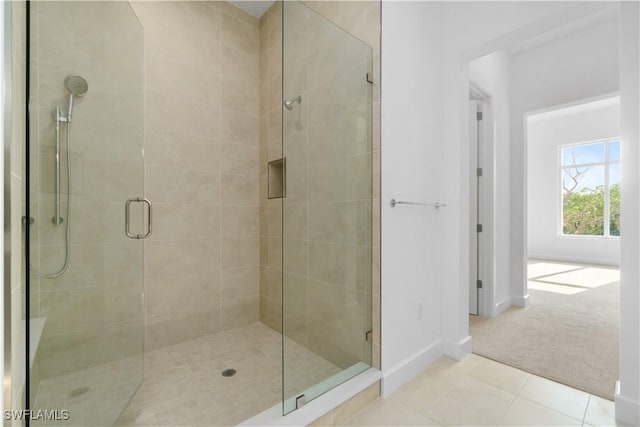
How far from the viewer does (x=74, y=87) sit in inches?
48.5

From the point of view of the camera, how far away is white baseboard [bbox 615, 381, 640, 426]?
1417 millimetres

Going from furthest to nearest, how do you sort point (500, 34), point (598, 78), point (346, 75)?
point (598, 78)
point (500, 34)
point (346, 75)

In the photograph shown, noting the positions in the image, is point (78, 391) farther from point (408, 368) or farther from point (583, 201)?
point (583, 201)

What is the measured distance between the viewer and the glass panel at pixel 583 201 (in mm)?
6309

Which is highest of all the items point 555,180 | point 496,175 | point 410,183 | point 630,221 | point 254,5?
point 254,5

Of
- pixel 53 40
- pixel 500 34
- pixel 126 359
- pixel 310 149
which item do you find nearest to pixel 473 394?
pixel 310 149

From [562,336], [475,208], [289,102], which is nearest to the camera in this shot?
[289,102]

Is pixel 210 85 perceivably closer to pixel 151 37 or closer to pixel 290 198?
pixel 151 37

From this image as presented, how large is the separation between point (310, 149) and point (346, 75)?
52 centimetres

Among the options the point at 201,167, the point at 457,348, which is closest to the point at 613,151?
the point at 457,348

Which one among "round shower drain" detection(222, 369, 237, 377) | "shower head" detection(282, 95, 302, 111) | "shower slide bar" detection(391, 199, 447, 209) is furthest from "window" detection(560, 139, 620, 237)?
"round shower drain" detection(222, 369, 237, 377)

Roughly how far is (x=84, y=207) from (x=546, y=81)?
4391 mm

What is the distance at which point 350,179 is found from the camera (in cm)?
168

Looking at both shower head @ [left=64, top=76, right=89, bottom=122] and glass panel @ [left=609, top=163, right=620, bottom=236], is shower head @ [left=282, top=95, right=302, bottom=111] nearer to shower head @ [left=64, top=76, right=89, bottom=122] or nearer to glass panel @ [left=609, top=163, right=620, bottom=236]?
shower head @ [left=64, top=76, right=89, bottom=122]
